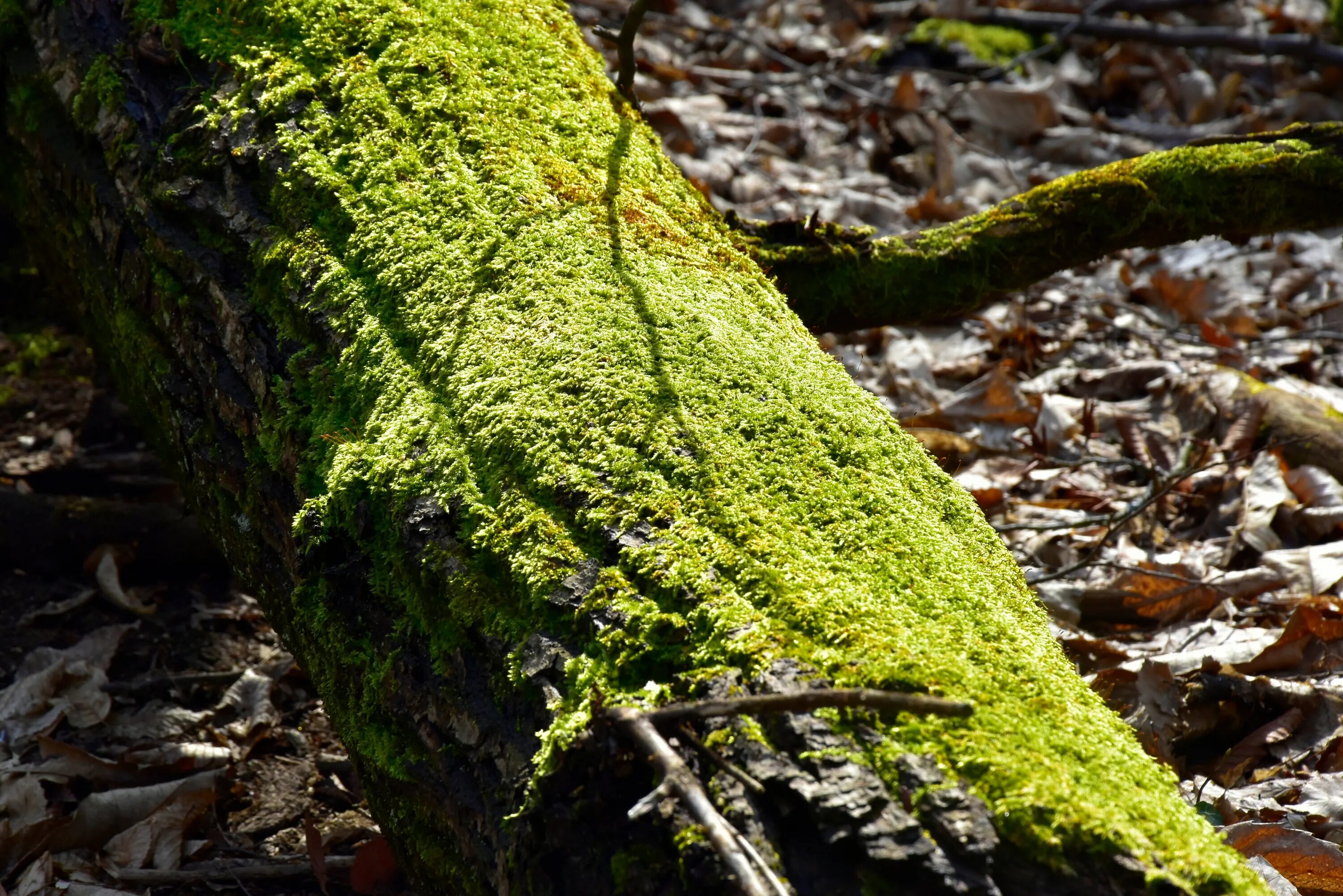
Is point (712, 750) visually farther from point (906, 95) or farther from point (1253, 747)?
point (906, 95)

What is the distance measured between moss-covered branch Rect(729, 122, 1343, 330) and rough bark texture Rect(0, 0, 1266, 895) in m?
0.57

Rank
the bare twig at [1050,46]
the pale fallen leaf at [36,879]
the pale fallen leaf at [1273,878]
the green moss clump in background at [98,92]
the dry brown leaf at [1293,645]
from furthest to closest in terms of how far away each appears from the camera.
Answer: the bare twig at [1050,46]
the dry brown leaf at [1293,645]
the green moss clump in background at [98,92]
the pale fallen leaf at [36,879]
the pale fallen leaf at [1273,878]

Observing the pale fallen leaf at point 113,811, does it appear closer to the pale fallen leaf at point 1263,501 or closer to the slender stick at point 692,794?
the slender stick at point 692,794

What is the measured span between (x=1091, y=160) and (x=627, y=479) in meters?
4.96

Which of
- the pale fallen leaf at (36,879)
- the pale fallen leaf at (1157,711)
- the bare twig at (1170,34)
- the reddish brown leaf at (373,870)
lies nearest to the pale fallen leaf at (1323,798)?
the pale fallen leaf at (1157,711)

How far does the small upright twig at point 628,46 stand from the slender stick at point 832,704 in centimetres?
182

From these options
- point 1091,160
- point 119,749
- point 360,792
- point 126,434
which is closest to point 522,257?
point 360,792

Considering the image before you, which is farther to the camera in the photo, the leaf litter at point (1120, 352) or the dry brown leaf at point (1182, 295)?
the dry brown leaf at point (1182, 295)

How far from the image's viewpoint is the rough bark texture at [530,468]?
1178mm

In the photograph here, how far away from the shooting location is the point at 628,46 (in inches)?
103

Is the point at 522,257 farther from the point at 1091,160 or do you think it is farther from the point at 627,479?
the point at 1091,160

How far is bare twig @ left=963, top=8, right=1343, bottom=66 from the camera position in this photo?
→ 5848mm

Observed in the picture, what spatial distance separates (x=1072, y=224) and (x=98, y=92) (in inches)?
94.2

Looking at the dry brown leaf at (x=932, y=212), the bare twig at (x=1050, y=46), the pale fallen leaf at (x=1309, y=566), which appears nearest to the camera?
the pale fallen leaf at (x=1309, y=566)
